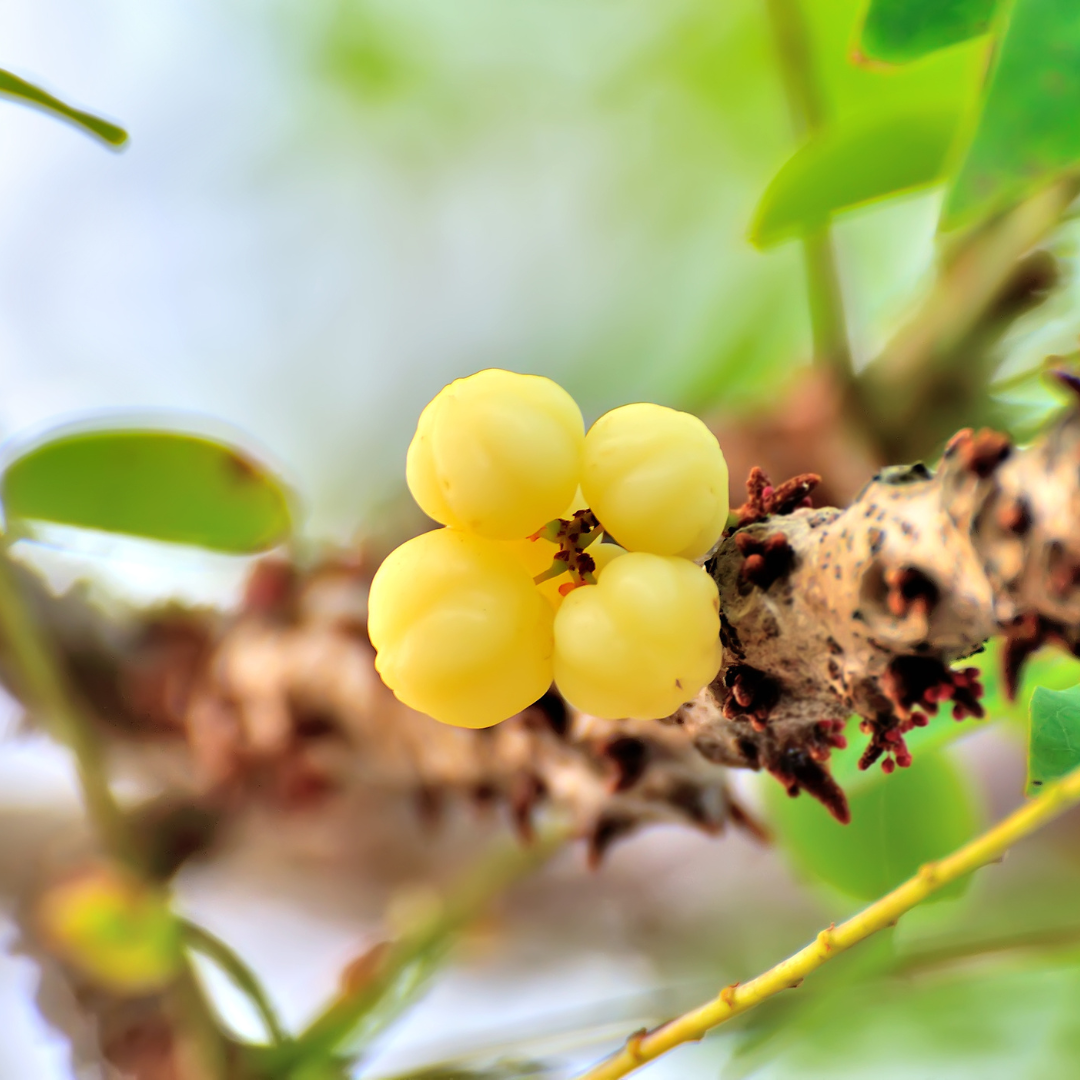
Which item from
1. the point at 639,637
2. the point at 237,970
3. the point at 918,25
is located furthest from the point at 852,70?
the point at 237,970

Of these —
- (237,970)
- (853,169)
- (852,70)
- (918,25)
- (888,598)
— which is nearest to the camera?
(888,598)

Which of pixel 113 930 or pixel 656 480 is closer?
pixel 656 480

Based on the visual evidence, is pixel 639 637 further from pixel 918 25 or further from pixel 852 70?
pixel 852 70

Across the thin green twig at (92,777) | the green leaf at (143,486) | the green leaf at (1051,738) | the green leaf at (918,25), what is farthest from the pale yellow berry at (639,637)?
the thin green twig at (92,777)

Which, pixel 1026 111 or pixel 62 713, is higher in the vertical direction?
pixel 62 713

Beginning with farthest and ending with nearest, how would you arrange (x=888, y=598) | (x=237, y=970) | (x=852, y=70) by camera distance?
(x=852, y=70) → (x=237, y=970) → (x=888, y=598)

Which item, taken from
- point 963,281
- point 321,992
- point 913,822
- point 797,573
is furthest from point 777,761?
point 321,992

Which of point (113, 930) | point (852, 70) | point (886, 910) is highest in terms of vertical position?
point (852, 70)

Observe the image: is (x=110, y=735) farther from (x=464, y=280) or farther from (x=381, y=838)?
(x=464, y=280)
